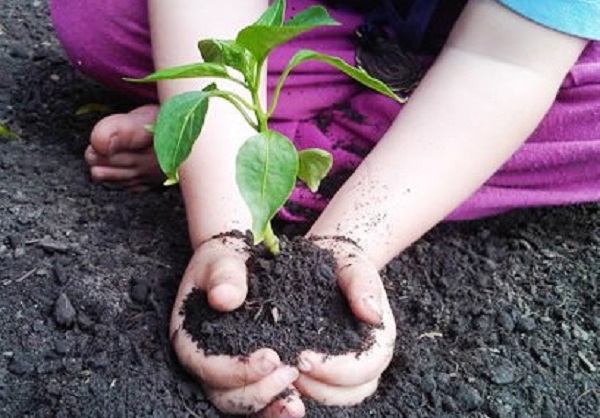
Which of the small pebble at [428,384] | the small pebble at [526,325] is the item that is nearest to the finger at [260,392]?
the small pebble at [428,384]

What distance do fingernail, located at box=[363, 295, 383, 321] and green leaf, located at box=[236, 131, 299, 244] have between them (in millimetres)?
220

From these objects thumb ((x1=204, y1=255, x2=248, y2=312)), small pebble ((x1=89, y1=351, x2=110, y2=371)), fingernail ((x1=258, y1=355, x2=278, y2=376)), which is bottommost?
small pebble ((x1=89, y1=351, x2=110, y2=371))

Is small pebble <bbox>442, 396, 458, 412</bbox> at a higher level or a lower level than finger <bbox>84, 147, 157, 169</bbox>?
higher

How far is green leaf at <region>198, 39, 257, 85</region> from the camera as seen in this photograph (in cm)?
94

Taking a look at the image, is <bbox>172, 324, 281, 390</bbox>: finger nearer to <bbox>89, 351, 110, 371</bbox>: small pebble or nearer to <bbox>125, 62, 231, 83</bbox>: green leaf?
<bbox>89, 351, 110, 371</bbox>: small pebble

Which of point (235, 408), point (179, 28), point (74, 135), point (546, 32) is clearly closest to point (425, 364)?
point (235, 408)

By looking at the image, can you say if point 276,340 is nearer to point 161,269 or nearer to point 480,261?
point 161,269

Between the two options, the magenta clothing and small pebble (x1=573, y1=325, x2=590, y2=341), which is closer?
small pebble (x1=573, y1=325, x2=590, y2=341)

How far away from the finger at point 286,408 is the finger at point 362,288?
4.6 inches

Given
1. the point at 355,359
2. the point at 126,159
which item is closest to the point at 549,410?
the point at 355,359

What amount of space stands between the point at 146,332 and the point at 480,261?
0.55m

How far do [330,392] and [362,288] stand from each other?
0.42ft

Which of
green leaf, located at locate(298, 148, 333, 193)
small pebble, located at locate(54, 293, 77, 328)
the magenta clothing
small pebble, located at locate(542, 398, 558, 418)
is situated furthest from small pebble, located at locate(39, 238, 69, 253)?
small pebble, located at locate(542, 398, 558, 418)

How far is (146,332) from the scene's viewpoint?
3.98 ft
